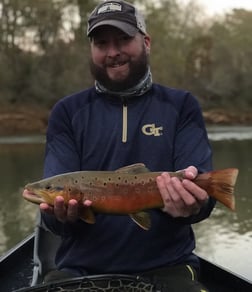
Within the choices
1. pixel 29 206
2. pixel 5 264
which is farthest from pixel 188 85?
pixel 5 264

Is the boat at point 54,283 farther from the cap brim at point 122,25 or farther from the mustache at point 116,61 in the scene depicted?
the cap brim at point 122,25

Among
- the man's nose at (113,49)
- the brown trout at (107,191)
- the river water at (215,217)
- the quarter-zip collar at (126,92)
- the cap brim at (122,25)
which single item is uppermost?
the cap brim at (122,25)

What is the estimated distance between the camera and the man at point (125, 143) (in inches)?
110

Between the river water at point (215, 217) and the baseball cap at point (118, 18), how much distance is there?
13.2 feet

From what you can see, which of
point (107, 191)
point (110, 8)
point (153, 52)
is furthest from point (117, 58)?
point (153, 52)

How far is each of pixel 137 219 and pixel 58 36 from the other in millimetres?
37079

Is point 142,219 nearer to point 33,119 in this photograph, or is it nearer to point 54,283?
point 54,283

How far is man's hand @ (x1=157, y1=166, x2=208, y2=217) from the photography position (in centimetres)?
236

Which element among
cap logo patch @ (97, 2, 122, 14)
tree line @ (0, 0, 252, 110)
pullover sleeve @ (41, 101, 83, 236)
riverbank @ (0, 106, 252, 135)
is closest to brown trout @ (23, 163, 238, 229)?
pullover sleeve @ (41, 101, 83, 236)

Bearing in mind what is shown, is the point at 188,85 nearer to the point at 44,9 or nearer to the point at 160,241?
the point at 44,9

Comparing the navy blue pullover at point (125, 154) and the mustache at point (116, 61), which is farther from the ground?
the mustache at point (116, 61)

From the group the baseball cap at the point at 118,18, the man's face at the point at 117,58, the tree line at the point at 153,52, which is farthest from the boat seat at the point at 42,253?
the tree line at the point at 153,52

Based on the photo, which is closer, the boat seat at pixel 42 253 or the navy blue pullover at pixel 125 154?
the navy blue pullover at pixel 125 154

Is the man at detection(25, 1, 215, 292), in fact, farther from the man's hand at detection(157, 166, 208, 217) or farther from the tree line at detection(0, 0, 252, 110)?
the tree line at detection(0, 0, 252, 110)
